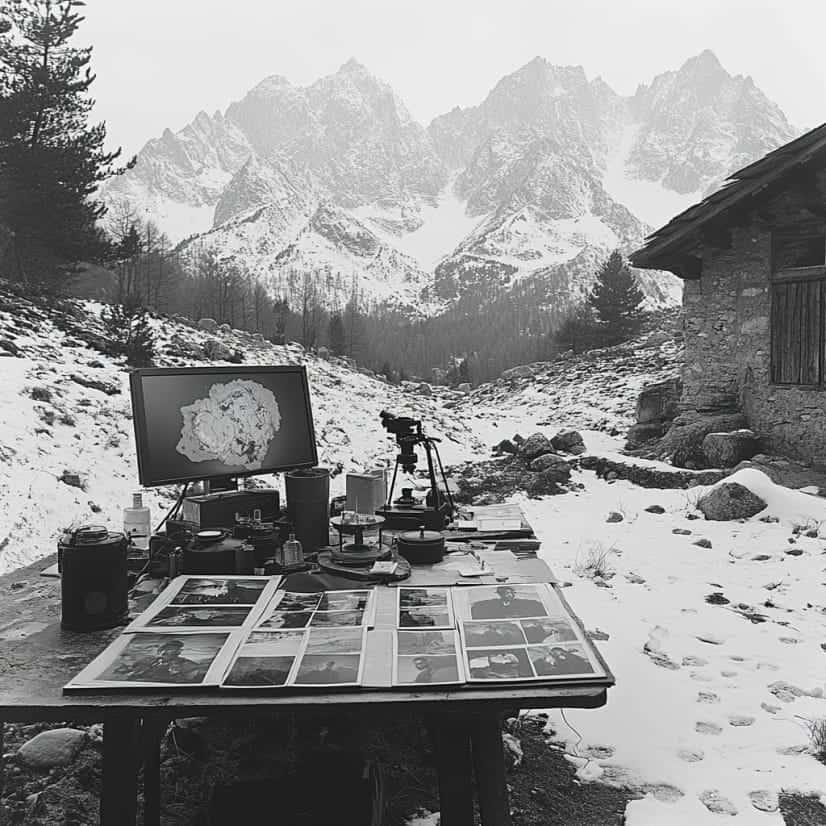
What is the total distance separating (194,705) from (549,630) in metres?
0.94

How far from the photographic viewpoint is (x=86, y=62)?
17.7 meters

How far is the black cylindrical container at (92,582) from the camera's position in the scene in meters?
1.99

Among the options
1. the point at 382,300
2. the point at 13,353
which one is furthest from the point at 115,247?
the point at 382,300

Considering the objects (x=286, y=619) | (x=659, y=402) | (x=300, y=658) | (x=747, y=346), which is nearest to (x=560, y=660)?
(x=300, y=658)

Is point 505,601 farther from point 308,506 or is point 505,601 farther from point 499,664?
point 308,506

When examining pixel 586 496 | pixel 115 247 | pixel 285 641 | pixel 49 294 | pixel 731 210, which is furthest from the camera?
pixel 115 247

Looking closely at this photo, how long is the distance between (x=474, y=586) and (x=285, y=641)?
2.41 ft

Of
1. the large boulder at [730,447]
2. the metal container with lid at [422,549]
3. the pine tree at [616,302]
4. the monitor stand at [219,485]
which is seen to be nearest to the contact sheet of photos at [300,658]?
the metal container with lid at [422,549]

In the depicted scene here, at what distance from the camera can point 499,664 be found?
1.76 meters

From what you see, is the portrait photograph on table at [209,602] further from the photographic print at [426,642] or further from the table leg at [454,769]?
the table leg at [454,769]

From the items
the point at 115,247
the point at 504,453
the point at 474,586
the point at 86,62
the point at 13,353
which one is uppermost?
the point at 86,62

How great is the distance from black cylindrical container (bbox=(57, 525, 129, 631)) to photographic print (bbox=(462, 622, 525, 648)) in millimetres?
1004

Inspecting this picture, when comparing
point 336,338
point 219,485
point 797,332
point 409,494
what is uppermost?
point 336,338

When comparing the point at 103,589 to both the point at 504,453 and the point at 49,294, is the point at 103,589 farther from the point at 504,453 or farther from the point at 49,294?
the point at 49,294
